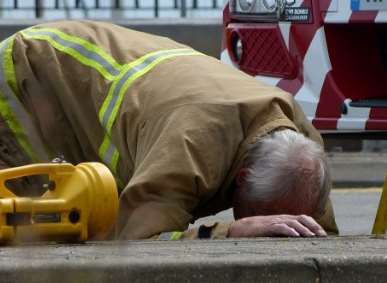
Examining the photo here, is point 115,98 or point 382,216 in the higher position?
point 115,98

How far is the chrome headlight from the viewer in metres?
6.52

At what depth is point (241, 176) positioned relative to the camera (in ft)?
12.4

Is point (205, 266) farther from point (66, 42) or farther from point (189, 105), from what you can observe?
point (66, 42)

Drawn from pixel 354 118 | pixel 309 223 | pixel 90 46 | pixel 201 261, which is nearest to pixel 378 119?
pixel 354 118

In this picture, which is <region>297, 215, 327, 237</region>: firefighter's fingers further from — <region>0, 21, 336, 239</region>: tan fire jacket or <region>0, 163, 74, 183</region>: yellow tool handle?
<region>0, 163, 74, 183</region>: yellow tool handle

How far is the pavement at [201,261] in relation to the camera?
3076mm

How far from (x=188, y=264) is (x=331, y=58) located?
10.9 feet

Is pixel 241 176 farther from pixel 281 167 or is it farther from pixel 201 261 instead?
pixel 201 261

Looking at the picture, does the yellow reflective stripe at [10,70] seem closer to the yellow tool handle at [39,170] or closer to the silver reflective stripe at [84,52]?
the silver reflective stripe at [84,52]

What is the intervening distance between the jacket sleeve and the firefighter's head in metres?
0.08

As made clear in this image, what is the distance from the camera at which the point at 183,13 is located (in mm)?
12547

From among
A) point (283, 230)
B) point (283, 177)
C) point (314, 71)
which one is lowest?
point (314, 71)

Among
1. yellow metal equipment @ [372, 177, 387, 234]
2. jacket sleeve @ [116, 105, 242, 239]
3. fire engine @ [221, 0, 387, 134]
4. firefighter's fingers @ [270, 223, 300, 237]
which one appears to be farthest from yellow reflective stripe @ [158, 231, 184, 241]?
fire engine @ [221, 0, 387, 134]

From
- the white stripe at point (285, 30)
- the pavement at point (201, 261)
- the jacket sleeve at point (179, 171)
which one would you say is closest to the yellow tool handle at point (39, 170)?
the pavement at point (201, 261)
